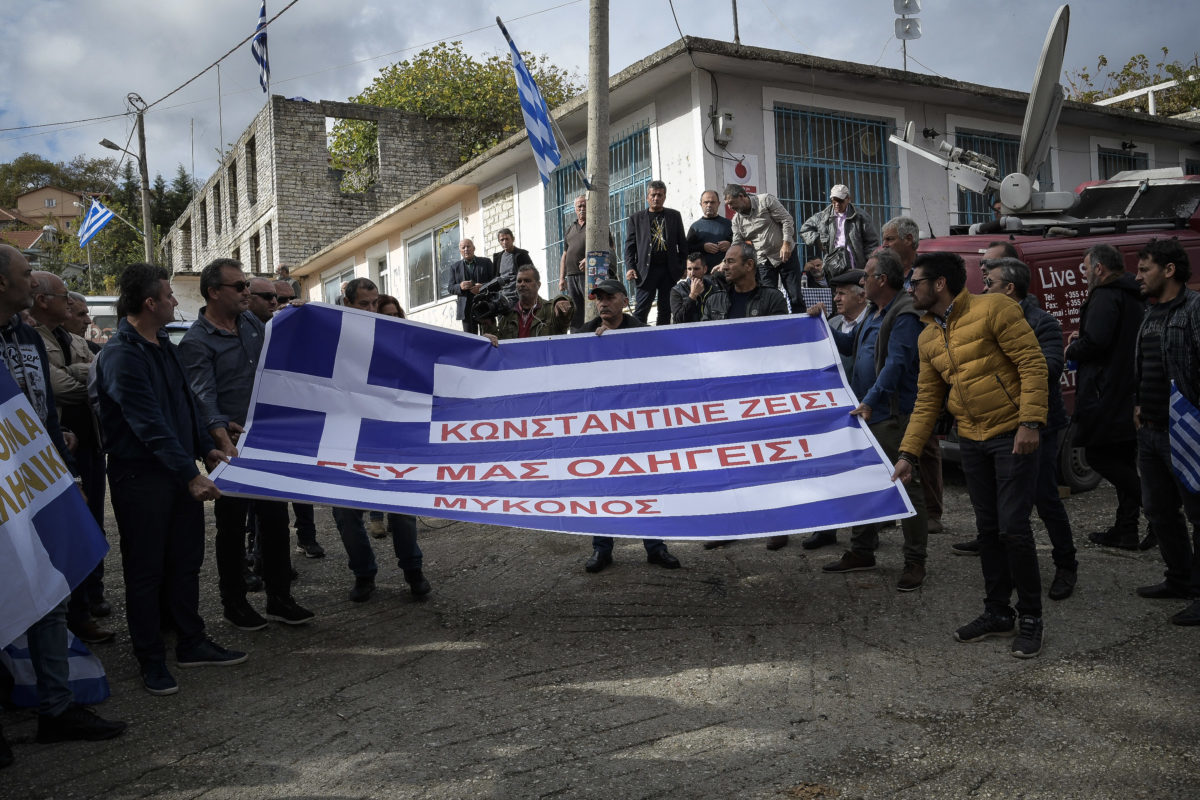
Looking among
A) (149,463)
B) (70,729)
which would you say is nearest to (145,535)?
(149,463)

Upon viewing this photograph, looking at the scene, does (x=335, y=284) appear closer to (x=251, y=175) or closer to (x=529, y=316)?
(x=251, y=175)

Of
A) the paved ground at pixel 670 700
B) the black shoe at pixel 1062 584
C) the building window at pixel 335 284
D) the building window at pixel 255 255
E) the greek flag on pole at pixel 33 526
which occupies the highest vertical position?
the building window at pixel 255 255

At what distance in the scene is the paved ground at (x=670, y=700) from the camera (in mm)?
3482

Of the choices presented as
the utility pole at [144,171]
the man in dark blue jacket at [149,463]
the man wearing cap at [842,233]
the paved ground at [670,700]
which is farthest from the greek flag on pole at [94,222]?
the man in dark blue jacket at [149,463]

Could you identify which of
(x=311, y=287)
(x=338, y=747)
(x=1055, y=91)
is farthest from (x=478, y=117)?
(x=338, y=747)

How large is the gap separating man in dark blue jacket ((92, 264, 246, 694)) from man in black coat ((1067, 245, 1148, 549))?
5.44 metres

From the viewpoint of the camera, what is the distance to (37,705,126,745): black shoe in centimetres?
400

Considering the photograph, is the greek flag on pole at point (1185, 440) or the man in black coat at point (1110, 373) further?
the man in black coat at point (1110, 373)

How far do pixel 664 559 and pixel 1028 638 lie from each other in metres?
2.33

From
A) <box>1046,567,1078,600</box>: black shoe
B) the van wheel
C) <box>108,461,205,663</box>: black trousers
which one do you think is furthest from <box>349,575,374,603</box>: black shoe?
the van wheel

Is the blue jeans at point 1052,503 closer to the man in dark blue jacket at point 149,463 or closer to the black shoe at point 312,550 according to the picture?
the man in dark blue jacket at point 149,463

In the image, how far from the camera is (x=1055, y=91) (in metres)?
12.0

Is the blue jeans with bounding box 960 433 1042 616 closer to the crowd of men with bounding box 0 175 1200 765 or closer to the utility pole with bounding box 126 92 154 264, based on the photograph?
the crowd of men with bounding box 0 175 1200 765

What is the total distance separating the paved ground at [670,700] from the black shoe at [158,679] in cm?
8
